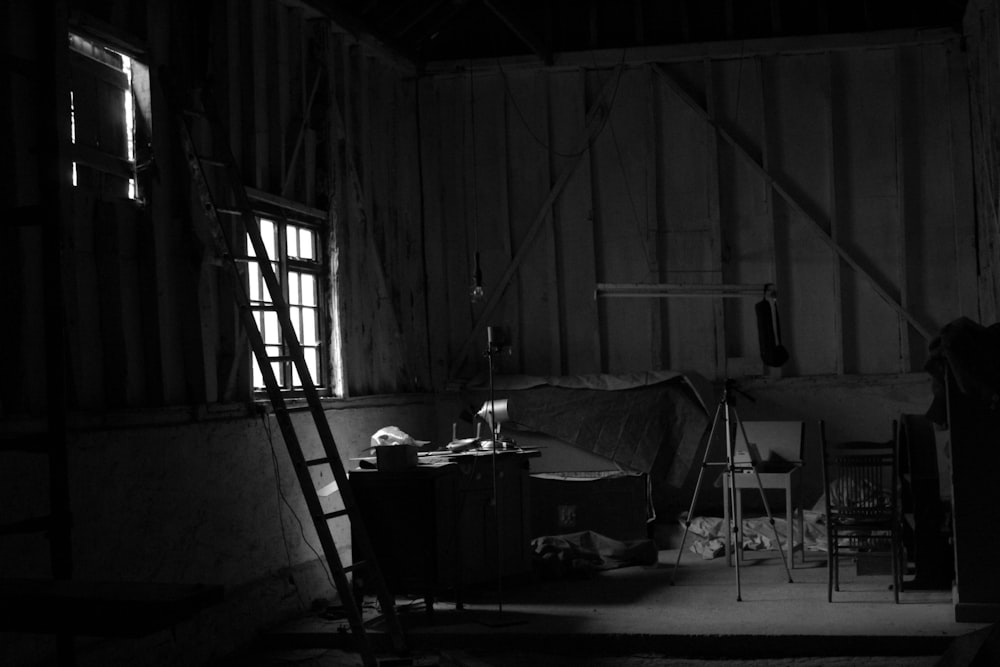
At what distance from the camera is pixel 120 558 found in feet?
18.1

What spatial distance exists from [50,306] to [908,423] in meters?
5.17

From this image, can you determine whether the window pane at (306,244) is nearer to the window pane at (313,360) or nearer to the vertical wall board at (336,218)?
the vertical wall board at (336,218)

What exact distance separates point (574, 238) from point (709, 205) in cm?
130

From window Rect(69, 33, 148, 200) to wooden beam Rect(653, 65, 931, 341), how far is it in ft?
18.1

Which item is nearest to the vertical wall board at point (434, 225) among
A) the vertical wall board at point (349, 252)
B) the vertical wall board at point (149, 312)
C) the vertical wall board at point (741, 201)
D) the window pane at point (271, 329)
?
the vertical wall board at point (349, 252)

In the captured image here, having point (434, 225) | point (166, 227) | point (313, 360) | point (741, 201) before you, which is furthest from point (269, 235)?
point (741, 201)

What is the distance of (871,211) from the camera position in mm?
9852

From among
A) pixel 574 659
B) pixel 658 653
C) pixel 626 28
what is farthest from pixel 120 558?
pixel 626 28

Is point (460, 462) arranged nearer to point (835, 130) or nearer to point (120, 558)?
point (120, 558)

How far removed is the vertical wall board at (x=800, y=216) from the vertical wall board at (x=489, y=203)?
98.3 inches

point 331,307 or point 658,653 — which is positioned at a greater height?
point 331,307

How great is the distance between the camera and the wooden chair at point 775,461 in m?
7.89

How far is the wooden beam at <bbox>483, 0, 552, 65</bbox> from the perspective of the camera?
8867 mm

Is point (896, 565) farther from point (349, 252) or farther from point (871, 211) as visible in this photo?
point (349, 252)
